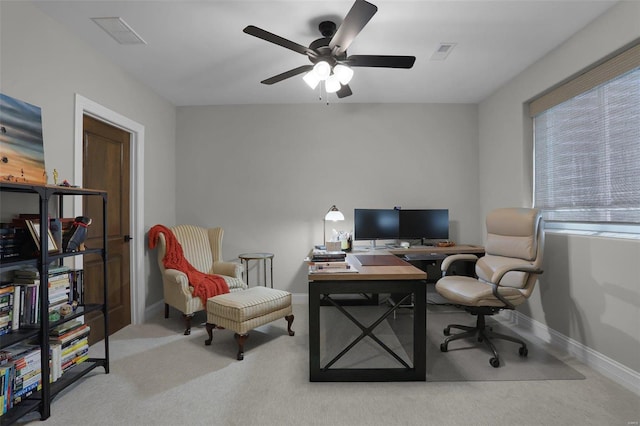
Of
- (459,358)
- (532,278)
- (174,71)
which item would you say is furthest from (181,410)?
(174,71)

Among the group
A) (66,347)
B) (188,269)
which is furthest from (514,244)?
(66,347)

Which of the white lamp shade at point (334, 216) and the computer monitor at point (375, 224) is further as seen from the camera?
the computer monitor at point (375, 224)

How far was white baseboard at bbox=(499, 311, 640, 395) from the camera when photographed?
205 centimetres

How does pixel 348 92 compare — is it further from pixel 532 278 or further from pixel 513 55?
pixel 532 278

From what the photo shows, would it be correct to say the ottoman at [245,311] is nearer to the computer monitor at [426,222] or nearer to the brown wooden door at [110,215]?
the brown wooden door at [110,215]

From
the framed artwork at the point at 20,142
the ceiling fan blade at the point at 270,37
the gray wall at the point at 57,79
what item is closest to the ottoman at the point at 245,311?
the gray wall at the point at 57,79

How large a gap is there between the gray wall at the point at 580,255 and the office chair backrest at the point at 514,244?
0.35m

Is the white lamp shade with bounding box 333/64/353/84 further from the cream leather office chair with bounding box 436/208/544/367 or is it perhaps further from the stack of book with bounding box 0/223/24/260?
the stack of book with bounding box 0/223/24/260

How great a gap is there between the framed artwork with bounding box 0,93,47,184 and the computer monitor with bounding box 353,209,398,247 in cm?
304

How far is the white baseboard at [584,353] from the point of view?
6.74 feet

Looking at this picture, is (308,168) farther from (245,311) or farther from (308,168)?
(245,311)

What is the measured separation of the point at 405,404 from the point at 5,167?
2842 mm

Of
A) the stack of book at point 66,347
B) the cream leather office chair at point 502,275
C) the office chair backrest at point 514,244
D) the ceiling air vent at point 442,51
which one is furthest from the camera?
the ceiling air vent at point 442,51

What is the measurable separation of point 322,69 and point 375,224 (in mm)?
2238
